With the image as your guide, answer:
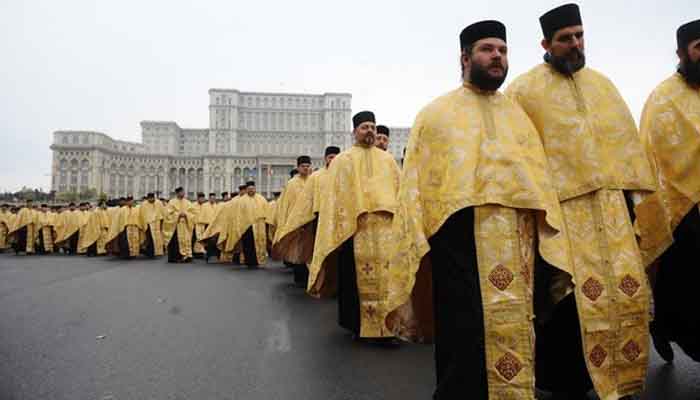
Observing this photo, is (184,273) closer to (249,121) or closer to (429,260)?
(429,260)

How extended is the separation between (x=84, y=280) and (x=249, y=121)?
10375 centimetres

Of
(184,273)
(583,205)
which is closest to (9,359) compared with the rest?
(583,205)

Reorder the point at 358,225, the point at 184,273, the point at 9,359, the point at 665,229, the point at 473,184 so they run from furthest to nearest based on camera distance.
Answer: the point at 184,273, the point at 358,225, the point at 9,359, the point at 665,229, the point at 473,184

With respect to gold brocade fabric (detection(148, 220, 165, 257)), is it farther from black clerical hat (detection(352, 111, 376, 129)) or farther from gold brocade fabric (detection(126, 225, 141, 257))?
black clerical hat (detection(352, 111, 376, 129))

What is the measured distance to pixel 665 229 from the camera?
10.4 ft

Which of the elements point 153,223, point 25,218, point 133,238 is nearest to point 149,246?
point 133,238

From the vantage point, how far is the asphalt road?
332 cm

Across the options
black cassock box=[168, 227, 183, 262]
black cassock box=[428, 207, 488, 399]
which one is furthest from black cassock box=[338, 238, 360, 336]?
black cassock box=[168, 227, 183, 262]

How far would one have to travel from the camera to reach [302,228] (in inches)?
260

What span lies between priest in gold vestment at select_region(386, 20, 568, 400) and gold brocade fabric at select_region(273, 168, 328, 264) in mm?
3348

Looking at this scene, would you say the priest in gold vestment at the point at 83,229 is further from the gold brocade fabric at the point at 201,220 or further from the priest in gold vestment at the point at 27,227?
the gold brocade fabric at the point at 201,220

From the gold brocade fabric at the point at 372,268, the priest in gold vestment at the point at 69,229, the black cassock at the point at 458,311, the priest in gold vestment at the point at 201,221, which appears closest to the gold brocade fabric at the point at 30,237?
the priest in gold vestment at the point at 69,229

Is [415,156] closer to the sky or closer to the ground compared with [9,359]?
closer to the sky

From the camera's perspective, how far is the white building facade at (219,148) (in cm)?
9725
